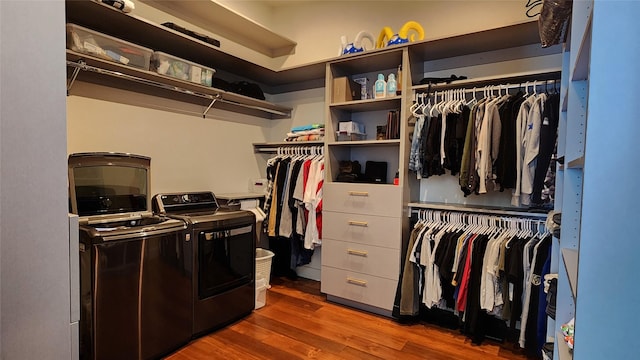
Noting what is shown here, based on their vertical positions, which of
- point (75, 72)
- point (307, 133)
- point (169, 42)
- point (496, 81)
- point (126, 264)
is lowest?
point (126, 264)

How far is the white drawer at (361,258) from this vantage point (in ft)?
8.70

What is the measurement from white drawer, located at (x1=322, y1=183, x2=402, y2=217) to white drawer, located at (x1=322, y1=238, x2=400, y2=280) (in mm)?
299

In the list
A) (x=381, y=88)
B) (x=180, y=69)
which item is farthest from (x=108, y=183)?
(x=381, y=88)

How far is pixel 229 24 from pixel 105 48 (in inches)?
52.5

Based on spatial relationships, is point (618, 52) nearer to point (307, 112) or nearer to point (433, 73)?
point (433, 73)

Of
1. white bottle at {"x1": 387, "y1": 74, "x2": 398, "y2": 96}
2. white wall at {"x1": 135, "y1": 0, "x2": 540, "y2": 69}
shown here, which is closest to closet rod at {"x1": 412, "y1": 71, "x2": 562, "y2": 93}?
white bottle at {"x1": 387, "y1": 74, "x2": 398, "y2": 96}

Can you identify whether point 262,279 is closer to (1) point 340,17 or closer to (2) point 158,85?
(2) point 158,85

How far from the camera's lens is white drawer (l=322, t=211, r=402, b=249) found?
264cm

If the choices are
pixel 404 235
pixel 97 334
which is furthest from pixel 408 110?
pixel 97 334

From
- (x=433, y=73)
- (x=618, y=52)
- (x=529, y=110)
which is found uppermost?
(x=433, y=73)

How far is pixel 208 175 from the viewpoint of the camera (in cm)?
322

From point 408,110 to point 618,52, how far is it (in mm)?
1982

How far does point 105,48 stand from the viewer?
7.17ft

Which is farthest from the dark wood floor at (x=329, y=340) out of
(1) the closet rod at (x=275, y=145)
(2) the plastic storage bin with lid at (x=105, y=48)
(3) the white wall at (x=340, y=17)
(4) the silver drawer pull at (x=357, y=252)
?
(3) the white wall at (x=340, y=17)
